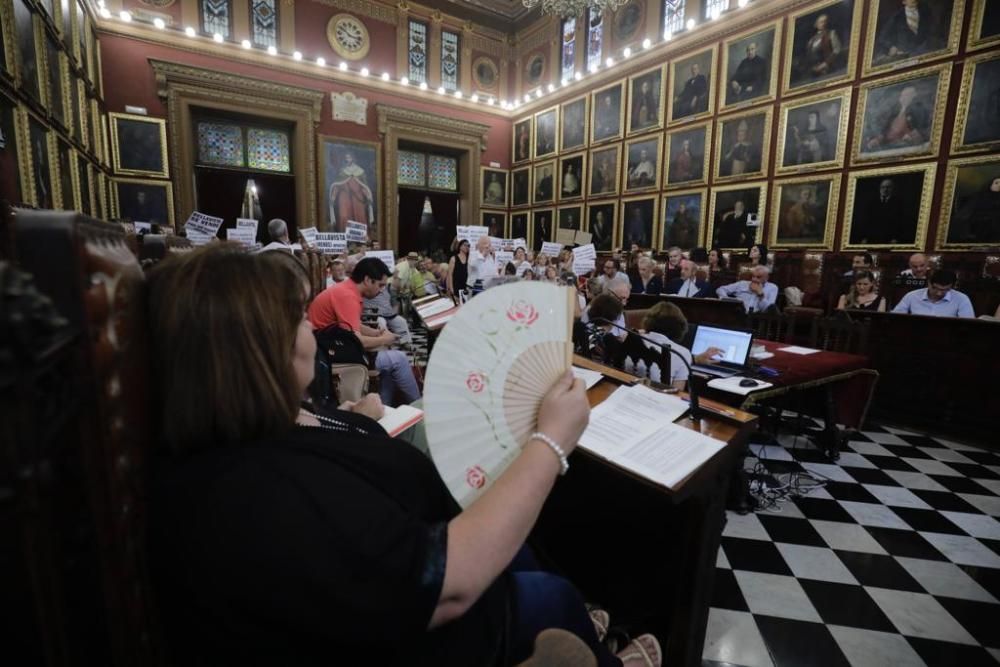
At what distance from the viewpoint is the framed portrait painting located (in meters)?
9.14

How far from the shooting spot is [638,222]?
34.9 feet

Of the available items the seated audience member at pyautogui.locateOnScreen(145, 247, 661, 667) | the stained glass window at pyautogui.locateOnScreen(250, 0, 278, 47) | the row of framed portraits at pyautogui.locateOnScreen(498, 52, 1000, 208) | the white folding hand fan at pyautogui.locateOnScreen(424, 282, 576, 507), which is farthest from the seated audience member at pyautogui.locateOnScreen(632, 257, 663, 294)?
the stained glass window at pyautogui.locateOnScreen(250, 0, 278, 47)

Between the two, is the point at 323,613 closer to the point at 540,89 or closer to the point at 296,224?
the point at 296,224

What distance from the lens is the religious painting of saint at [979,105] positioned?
608 centimetres

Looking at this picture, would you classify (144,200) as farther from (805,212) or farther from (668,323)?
(805,212)

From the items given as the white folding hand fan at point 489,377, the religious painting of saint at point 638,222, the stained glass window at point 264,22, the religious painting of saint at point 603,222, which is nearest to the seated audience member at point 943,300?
the white folding hand fan at point 489,377

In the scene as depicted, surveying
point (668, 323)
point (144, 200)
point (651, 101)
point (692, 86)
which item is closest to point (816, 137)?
point (692, 86)

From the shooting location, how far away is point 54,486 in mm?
465

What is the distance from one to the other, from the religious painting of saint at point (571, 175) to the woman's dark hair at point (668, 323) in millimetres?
9585

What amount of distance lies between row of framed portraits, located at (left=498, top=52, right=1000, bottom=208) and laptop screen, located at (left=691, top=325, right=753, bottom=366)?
6.13 m

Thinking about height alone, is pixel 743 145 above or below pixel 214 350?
above

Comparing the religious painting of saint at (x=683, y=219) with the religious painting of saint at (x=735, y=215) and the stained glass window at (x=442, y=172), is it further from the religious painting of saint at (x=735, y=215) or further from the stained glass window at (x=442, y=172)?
the stained glass window at (x=442, y=172)

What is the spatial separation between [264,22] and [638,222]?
985cm

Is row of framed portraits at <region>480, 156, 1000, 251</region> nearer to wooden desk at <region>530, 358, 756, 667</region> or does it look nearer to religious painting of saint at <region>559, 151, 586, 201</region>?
religious painting of saint at <region>559, 151, 586, 201</region>
